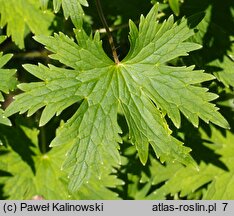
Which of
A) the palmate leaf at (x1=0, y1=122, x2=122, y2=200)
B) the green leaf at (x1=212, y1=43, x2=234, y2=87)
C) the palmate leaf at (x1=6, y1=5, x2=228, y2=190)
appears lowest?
the palmate leaf at (x1=0, y1=122, x2=122, y2=200)

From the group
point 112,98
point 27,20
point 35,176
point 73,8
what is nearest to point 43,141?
point 35,176

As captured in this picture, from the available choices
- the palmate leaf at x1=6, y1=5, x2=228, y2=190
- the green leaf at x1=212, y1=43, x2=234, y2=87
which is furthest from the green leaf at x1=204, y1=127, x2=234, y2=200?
the palmate leaf at x1=6, y1=5, x2=228, y2=190

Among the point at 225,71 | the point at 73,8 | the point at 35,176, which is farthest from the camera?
the point at 35,176

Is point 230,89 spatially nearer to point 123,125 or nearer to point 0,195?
point 123,125

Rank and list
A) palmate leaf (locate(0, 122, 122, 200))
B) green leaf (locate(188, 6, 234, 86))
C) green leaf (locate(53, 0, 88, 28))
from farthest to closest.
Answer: palmate leaf (locate(0, 122, 122, 200)) → green leaf (locate(188, 6, 234, 86)) → green leaf (locate(53, 0, 88, 28))

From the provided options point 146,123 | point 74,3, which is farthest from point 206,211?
point 74,3

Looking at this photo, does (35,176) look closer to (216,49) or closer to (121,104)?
(121,104)

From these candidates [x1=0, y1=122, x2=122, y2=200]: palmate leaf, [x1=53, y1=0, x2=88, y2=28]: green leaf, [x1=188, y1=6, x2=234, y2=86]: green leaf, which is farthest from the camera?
[x1=0, y1=122, x2=122, y2=200]: palmate leaf

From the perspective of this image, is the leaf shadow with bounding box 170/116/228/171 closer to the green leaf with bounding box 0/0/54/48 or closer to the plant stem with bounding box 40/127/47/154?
the plant stem with bounding box 40/127/47/154
